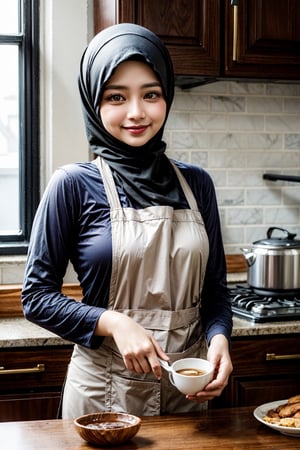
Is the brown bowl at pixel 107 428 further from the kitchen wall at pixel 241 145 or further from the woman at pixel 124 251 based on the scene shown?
the kitchen wall at pixel 241 145

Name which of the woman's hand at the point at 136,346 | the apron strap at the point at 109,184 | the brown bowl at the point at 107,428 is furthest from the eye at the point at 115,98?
the brown bowl at the point at 107,428

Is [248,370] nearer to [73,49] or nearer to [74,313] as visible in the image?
[74,313]

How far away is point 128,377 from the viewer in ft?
7.04

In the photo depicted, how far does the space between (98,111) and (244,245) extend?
5.72ft

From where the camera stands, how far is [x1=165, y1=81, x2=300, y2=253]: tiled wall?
3711mm

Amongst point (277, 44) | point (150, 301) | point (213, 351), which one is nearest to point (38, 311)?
point (150, 301)

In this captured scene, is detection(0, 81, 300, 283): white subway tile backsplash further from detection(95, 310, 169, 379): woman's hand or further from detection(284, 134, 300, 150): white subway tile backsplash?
detection(95, 310, 169, 379): woman's hand

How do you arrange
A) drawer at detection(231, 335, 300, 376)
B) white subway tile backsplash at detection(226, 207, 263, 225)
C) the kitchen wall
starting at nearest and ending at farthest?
drawer at detection(231, 335, 300, 376)
the kitchen wall
white subway tile backsplash at detection(226, 207, 263, 225)

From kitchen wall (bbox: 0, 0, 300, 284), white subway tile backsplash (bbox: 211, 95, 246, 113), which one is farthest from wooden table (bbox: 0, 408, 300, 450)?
white subway tile backsplash (bbox: 211, 95, 246, 113)

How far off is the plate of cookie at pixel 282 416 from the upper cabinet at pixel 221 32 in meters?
1.64

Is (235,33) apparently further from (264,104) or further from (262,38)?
(264,104)

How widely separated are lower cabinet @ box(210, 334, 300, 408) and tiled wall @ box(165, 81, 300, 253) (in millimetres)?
841

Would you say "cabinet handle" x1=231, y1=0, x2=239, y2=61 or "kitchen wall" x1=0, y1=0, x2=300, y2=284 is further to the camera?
"kitchen wall" x1=0, y1=0, x2=300, y2=284

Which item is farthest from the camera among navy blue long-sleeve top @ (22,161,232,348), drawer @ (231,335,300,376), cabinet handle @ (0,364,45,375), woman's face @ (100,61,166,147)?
drawer @ (231,335,300,376)
